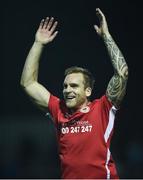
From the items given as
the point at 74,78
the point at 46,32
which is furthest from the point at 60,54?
the point at 74,78

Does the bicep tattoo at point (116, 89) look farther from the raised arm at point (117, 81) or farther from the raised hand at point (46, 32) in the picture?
the raised hand at point (46, 32)

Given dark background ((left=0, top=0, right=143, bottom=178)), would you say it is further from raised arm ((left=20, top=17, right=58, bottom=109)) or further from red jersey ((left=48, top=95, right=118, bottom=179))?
red jersey ((left=48, top=95, right=118, bottom=179))

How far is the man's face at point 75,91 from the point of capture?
545 cm

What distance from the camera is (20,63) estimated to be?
33.8 feet

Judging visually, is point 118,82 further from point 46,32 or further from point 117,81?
point 46,32

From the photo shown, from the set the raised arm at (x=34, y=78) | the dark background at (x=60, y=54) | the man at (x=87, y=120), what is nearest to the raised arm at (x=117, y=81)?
the man at (x=87, y=120)

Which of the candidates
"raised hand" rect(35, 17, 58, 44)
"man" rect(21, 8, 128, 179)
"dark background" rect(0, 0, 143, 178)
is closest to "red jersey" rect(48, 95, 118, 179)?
"man" rect(21, 8, 128, 179)

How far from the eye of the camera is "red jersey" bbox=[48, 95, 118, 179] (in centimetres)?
526

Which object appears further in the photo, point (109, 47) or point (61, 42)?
point (61, 42)

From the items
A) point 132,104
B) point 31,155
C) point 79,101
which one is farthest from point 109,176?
point 132,104

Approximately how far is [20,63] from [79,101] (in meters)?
4.92

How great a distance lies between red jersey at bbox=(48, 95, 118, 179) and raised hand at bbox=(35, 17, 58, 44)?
73 cm

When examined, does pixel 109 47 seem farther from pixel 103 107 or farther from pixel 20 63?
pixel 20 63

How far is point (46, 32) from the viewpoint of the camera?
580 cm
